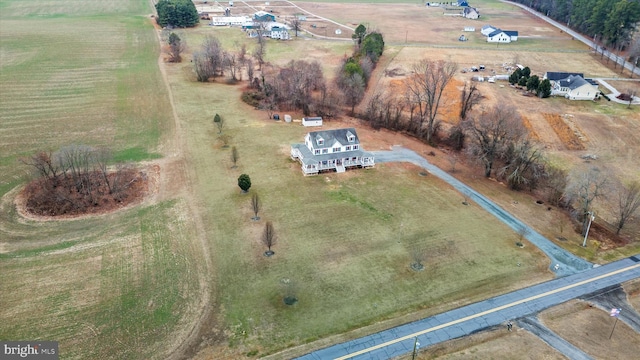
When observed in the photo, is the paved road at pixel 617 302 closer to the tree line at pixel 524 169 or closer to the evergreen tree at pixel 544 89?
the tree line at pixel 524 169

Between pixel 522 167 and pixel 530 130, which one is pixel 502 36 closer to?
pixel 530 130

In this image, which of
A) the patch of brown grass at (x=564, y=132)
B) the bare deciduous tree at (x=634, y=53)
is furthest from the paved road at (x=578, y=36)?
the patch of brown grass at (x=564, y=132)

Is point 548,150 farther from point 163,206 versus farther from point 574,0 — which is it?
point 574,0

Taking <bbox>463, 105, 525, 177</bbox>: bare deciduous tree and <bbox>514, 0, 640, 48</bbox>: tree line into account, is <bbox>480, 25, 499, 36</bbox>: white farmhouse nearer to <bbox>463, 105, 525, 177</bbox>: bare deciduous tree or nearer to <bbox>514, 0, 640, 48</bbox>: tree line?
<bbox>514, 0, 640, 48</bbox>: tree line

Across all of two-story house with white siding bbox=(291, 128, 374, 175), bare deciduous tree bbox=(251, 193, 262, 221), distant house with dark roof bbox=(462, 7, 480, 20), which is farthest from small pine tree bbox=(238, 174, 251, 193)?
distant house with dark roof bbox=(462, 7, 480, 20)

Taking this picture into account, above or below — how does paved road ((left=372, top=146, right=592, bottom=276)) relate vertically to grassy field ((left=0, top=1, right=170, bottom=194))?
below

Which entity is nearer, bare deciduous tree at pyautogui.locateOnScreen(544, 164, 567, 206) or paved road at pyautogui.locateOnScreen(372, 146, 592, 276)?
paved road at pyautogui.locateOnScreen(372, 146, 592, 276)
